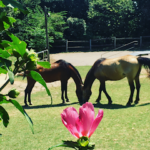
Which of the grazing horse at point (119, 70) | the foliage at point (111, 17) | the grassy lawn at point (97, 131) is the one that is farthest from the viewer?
the foliage at point (111, 17)

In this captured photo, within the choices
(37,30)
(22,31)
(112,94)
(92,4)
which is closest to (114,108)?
(112,94)

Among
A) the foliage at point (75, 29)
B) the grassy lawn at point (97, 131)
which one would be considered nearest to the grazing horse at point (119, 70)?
the grassy lawn at point (97, 131)

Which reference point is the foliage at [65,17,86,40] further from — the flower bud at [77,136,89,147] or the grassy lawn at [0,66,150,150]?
the flower bud at [77,136,89,147]

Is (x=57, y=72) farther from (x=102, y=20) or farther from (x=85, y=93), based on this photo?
(x=102, y=20)

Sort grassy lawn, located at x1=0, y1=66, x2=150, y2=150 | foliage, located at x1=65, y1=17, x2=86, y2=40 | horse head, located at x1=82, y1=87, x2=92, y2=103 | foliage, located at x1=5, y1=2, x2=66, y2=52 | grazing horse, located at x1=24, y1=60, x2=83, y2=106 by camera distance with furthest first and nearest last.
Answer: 1. foliage, located at x1=65, y1=17, x2=86, y2=40
2. foliage, located at x1=5, y1=2, x2=66, y2=52
3. grazing horse, located at x1=24, y1=60, x2=83, y2=106
4. horse head, located at x1=82, y1=87, x2=92, y2=103
5. grassy lawn, located at x1=0, y1=66, x2=150, y2=150

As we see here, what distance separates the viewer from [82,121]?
A: 611mm

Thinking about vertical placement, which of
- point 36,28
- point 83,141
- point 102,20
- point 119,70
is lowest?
point 119,70

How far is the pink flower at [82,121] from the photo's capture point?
0.60m

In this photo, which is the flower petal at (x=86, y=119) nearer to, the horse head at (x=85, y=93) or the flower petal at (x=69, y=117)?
the flower petal at (x=69, y=117)

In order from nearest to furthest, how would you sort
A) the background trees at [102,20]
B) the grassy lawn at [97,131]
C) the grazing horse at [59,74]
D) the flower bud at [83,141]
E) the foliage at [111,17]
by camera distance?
the flower bud at [83,141], the grassy lawn at [97,131], the grazing horse at [59,74], the background trees at [102,20], the foliage at [111,17]

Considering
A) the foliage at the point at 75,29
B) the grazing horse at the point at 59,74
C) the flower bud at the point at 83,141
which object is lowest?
the grazing horse at the point at 59,74

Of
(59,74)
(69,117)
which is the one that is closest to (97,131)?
(59,74)

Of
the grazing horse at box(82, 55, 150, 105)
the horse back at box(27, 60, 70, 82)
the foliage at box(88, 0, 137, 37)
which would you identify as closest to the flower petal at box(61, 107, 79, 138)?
the grazing horse at box(82, 55, 150, 105)

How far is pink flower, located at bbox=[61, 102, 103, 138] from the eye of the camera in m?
0.60
